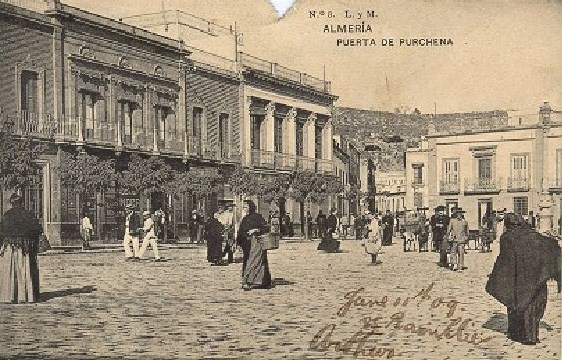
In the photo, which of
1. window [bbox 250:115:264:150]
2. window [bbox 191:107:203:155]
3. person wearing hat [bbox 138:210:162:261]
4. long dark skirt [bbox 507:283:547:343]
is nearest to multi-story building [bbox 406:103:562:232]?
long dark skirt [bbox 507:283:547:343]

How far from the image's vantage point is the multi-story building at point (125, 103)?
33.6 feet

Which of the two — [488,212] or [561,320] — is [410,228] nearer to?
[488,212]

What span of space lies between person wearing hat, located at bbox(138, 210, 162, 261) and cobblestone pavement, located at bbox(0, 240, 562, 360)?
0.36 meters

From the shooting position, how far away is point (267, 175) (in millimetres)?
12570

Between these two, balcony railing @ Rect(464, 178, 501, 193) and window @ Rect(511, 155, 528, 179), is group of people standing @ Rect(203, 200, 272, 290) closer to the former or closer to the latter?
balcony railing @ Rect(464, 178, 501, 193)

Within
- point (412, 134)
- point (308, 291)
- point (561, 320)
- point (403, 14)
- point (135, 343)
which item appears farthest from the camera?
point (412, 134)

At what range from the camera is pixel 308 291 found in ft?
35.9

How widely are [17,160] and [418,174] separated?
588 cm

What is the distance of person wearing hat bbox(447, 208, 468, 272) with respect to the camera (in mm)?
13336

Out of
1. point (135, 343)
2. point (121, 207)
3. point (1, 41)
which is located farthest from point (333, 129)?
point (135, 343)

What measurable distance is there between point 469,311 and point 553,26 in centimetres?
338

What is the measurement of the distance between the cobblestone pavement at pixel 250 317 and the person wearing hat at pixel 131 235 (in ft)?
0.51

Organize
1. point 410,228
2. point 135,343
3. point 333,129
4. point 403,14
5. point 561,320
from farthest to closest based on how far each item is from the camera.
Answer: point 410,228 < point 333,129 < point 403,14 < point 561,320 < point 135,343

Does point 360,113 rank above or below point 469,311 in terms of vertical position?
above
